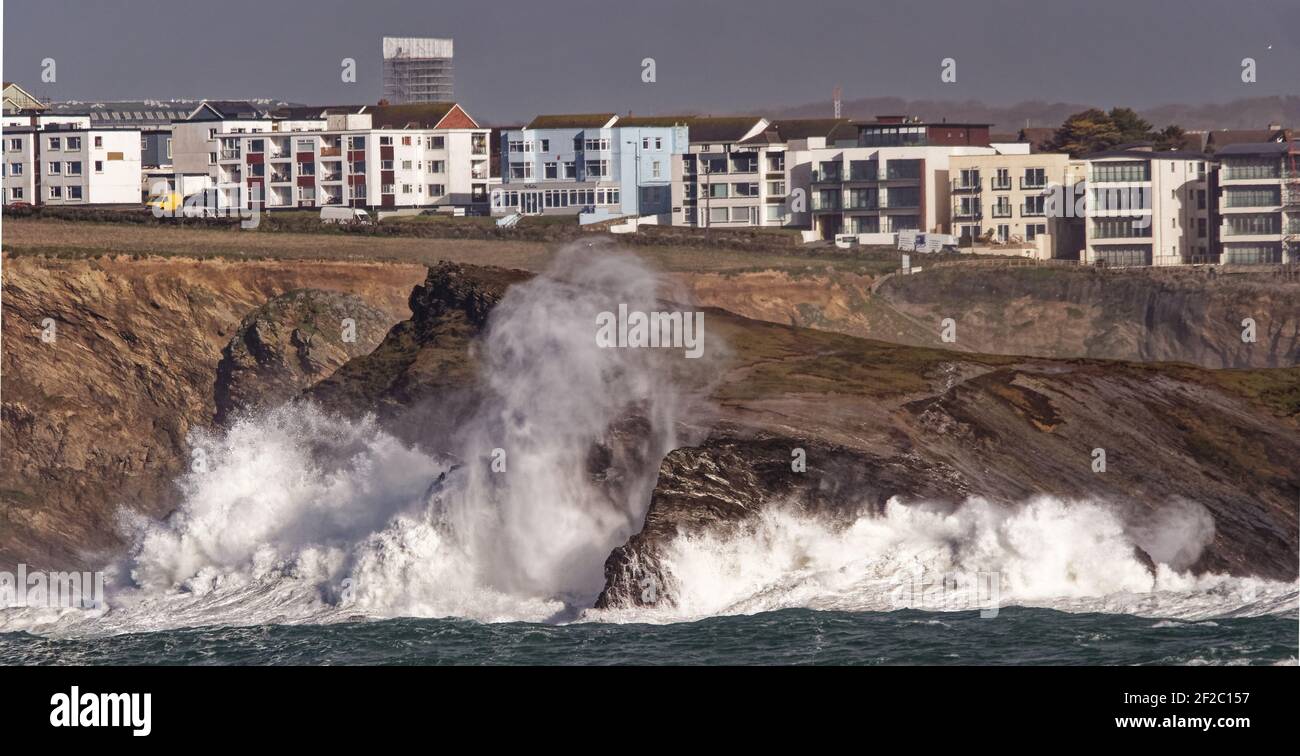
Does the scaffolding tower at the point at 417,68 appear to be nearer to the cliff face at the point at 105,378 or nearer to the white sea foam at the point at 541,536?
the cliff face at the point at 105,378

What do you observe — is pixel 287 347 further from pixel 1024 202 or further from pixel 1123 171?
pixel 1123 171

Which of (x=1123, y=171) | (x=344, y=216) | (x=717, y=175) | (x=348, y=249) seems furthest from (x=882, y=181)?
(x=348, y=249)

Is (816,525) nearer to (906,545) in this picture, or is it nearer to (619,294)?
(906,545)

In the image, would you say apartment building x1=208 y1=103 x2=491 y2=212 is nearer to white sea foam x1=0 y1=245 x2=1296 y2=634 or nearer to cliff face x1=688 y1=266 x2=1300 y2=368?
cliff face x1=688 y1=266 x2=1300 y2=368

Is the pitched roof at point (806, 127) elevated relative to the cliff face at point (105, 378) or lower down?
elevated

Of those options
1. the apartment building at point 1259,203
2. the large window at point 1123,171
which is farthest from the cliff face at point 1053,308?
the large window at point 1123,171

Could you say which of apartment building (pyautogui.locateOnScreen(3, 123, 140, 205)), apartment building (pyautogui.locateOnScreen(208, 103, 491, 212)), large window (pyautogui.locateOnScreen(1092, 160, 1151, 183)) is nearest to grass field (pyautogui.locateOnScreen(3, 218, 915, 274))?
large window (pyautogui.locateOnScreen(1092, 160, 1151, 183))
